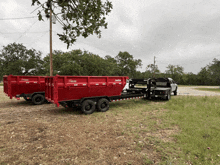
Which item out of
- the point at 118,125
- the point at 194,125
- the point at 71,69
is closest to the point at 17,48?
the point at 71,69

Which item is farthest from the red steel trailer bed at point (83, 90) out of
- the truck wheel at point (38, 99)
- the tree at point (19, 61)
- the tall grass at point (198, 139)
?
the tree at point (19, 61)

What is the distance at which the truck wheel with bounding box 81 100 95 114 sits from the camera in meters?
6.33

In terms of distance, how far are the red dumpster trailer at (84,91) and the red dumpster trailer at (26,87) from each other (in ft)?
8.29

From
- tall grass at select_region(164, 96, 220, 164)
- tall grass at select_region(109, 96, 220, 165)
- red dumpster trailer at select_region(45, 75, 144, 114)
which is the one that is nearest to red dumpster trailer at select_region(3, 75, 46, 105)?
red dumpster trailer at select_region(45, 75, 144, 114)

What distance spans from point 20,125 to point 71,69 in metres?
13.4

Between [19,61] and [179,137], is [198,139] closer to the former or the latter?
[179,137]

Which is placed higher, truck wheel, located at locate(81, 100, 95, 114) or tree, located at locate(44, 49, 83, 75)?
tree, located at locate(44, 49, 83, 75)

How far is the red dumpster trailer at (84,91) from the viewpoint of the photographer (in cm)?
579

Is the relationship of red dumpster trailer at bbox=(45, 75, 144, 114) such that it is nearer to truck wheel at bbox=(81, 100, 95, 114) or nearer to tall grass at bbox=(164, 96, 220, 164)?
truck wheel at bbox=(81, 100, 95, 114)

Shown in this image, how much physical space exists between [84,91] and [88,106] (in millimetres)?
867

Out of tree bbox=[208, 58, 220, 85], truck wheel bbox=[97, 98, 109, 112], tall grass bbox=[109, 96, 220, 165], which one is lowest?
tall grass bbox=[109, 96, 220, 165]

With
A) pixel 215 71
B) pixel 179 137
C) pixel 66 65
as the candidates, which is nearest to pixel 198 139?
pixel 179 137

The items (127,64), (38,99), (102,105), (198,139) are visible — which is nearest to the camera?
(198,139)

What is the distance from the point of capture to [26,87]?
27.4 ft
